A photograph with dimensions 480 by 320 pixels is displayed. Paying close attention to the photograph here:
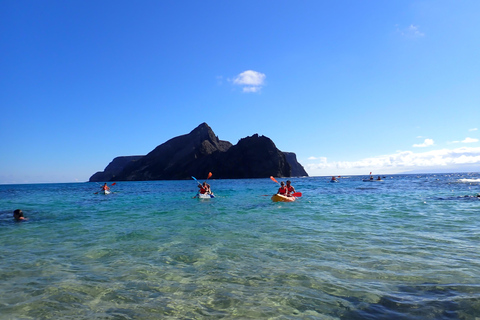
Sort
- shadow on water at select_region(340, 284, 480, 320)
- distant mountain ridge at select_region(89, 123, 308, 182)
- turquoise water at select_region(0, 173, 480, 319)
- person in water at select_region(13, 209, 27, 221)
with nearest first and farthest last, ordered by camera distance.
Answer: shadow on water at select_region(340, 284, 480, 320) < turquoise water at select_region(0, 173, 480, 319) < person in water at select_region(13, 209, 27, 221) < distant mountain ridge at select_region(89, 123, 308, 182)

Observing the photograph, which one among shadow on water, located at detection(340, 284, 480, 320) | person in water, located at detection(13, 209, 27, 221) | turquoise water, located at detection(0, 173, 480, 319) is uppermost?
person in water, located at detection(13, 209, 27, 221)

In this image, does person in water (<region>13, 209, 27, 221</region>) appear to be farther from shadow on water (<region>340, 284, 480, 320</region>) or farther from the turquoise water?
shadow on water (<region>340, 284, 480, 320</region>)

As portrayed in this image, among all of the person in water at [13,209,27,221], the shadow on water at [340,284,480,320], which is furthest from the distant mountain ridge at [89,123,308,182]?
the shadow on water at [340,284,480,320]

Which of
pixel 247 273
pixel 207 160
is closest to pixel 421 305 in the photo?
pixel 247 273

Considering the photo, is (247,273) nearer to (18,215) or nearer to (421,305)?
(421,305)

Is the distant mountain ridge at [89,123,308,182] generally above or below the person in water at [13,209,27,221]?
above

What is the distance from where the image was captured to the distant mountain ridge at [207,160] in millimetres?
144250

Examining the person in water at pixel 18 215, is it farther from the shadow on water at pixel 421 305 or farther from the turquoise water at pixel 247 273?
the shadow on water at pixel 421 305

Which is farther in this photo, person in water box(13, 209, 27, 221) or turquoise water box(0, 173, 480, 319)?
person in water box(13, 209, 27, 221)

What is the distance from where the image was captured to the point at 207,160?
15525cm

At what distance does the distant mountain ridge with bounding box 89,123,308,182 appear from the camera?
14425cm

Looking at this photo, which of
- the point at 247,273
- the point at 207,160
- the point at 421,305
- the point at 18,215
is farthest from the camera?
the point at 207,160

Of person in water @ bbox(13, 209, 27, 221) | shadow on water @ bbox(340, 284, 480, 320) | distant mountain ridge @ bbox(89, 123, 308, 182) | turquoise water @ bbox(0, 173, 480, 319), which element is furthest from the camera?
distant mountain ridge @ bbox(89, 123, 308, 182)

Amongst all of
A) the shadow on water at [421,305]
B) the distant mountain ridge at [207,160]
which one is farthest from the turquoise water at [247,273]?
the distant mountain ridge at [207,160]
